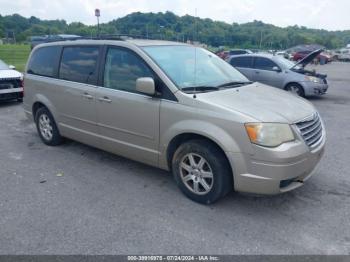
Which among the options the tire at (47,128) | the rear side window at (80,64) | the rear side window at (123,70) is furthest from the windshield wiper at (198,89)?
the tire at (47,128)

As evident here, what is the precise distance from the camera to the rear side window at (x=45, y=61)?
5.18 m

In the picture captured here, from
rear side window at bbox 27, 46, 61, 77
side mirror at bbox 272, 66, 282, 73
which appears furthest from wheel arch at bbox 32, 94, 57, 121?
side mirror at bbox 272, 66, 282, 73

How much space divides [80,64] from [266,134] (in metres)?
2.95

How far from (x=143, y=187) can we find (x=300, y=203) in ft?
6.04

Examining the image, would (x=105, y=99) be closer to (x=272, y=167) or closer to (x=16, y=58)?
(x=272, y=167)

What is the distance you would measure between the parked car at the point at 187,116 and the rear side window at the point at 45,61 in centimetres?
5

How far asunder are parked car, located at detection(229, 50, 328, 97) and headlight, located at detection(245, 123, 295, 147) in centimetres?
786

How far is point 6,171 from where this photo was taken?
453 centimetres

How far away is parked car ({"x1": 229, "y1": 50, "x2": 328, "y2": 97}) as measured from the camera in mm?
10656

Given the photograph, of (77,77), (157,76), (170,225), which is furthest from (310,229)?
(77,77)

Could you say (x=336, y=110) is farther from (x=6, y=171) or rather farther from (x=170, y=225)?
(x=6, y=171)

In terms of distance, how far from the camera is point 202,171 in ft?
11.5

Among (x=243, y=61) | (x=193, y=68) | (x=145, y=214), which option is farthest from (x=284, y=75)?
(x=145, y=214)

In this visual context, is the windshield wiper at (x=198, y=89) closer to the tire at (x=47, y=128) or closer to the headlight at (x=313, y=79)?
the tire at (x=47, y=128)
